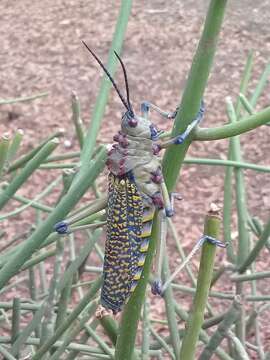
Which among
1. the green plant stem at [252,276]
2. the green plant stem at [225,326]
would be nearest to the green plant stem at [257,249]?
the green plant stem at [252,276]

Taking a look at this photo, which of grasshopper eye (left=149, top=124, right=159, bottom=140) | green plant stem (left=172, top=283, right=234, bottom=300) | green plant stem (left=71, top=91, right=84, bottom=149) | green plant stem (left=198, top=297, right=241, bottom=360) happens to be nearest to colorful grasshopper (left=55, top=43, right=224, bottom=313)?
grasshopper eye (left=149, top=124, right=159, bottom=140)

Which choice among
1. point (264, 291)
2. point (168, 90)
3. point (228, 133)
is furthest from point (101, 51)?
point (228, 133)

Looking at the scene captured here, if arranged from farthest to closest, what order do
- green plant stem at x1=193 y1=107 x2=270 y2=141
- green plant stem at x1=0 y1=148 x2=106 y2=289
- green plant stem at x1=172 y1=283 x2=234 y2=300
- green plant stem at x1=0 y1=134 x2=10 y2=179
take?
green plant stem at x1=172 y1=283 x2=234 y2=300, green plant stem at x1=0 y1=134 x2=10 y2=179, green plant stem at x1=0 y1=148 x2=106 y2=289, green plant stem at x1=193 y1=107 x2=270 y2=141

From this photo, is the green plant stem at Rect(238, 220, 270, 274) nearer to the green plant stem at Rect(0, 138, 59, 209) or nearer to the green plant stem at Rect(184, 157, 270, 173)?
the green plant stem at Rect(184, 157, 270, 173)

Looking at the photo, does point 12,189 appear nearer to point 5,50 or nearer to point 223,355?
point 223,355

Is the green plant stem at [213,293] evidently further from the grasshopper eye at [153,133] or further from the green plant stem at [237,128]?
the green plant stem at [237,128]

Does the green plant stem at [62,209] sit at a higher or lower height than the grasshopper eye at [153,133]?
lower
